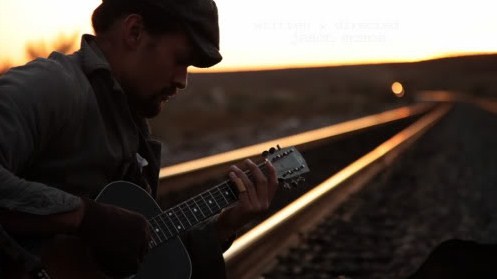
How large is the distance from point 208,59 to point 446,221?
5.25m

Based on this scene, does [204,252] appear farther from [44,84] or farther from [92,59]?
[44,84]

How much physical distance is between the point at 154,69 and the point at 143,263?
2.01 ft

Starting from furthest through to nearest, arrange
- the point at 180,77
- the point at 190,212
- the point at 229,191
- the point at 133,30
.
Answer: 1. the point at 229,191
2. the point at 190,212
3. the point at 180,77
4. the point at 133,30

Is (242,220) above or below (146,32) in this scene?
below

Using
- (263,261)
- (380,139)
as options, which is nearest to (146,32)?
(263,261)

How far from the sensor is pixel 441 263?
396 centimetres

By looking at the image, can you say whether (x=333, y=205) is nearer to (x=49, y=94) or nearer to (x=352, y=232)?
(x=352, y=232)

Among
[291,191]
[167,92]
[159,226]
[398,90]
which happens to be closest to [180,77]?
[167,92]

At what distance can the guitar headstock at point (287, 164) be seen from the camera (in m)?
3.46

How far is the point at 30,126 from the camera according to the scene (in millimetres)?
2311

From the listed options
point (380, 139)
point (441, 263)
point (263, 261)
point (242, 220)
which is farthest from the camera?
point (380, 139)

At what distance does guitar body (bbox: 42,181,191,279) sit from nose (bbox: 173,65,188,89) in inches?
13.6

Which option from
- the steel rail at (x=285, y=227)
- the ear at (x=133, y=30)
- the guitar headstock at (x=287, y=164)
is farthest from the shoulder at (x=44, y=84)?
the steel rail at (x=285, y=227)

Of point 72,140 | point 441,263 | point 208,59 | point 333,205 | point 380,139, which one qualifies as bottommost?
point 380,139
